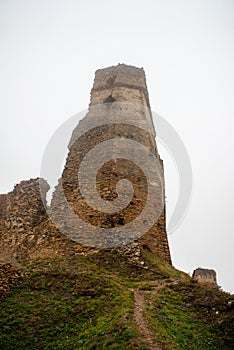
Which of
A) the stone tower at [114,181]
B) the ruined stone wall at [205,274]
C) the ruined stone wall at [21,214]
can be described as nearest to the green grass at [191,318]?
the stone tower at [114,181]

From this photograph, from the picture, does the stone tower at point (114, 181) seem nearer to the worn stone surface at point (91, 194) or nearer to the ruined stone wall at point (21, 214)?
the worn stone surface at point (91, 194)

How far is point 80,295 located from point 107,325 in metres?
1.88

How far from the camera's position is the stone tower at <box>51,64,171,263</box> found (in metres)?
12.5

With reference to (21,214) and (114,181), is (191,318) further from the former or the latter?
(21,214)

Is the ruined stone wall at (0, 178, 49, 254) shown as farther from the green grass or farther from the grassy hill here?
the green grass

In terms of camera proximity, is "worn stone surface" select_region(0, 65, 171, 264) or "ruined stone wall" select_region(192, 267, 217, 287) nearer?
"worn stone surface" select_region(0, 65, 171, 264)

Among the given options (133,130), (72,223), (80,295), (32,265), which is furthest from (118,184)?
(80,295)

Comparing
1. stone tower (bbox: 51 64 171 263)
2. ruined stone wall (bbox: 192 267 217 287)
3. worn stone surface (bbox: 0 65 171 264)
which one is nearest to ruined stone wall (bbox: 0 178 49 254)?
worn stone surface (bbox: 0 65 171 264)

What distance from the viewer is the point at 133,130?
1574cm

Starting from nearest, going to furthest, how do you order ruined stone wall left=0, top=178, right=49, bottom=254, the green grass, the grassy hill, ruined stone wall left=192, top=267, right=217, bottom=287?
1. the grassy hill
2. the green grass
3. ruined stone wall left=0, top=178, right=49, bottom=254
4. ruined stone wall left=192, top=267, right=217, bottom=287

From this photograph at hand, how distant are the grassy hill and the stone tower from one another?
195cm

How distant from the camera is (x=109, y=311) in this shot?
7.70m

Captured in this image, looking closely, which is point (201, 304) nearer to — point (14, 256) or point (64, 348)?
point (64, 348)

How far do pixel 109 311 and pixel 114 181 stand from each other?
6.26 meters
